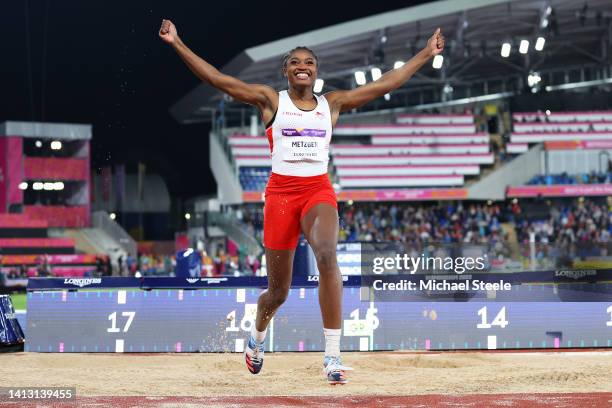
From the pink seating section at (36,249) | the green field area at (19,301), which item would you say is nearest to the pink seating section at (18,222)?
the pink seating section at (36,249)

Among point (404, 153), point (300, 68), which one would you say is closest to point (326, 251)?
point (300, 68)

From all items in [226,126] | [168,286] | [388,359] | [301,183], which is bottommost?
[388,359]

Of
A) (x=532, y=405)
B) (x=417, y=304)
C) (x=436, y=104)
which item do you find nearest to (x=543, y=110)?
(x=436, y=104)

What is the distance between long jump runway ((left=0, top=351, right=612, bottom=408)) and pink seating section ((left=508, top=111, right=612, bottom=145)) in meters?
35.4

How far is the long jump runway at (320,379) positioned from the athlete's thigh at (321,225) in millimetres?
1280

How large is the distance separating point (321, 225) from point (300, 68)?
119cm

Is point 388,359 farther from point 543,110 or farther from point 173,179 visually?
point 173,179

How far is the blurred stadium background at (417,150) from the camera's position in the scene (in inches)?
1587

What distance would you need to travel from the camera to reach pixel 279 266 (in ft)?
23.9

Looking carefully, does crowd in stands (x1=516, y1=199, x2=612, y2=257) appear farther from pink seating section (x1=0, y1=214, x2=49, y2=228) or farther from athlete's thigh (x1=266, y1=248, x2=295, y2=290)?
athlete's thigh (x1=266, y1=248, x2=295, y2=290)

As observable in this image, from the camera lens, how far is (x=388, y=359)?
11141 mm

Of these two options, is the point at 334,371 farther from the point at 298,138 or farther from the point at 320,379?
the point at 320,379

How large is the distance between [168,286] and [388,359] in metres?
3.03

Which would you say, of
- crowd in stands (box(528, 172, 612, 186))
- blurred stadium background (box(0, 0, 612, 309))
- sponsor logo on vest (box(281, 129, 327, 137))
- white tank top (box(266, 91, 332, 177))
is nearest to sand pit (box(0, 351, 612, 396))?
white tank top (box(266, 91, 332, 177))
